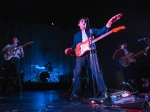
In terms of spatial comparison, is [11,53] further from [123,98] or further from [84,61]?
[123,98]

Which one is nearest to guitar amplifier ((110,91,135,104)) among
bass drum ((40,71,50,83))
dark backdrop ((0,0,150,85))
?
dark backdrop ((0,0,150,85))

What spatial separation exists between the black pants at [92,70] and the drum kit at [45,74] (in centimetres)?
593

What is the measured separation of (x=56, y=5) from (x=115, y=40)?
4.78 metres

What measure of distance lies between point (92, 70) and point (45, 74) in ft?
20.6

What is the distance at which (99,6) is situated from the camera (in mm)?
8367

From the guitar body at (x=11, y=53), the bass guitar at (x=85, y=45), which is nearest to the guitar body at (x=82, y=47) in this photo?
the bass guitar at (x=85, y=45)

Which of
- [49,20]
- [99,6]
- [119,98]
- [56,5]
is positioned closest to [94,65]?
[119,98]

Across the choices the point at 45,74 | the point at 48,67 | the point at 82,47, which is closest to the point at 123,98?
the point at 82,47

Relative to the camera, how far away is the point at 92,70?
390 cm

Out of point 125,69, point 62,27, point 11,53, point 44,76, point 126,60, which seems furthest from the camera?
point 62,27

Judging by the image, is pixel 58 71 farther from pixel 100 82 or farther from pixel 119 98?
pixel 119 98

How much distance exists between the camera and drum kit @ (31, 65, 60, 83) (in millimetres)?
9688

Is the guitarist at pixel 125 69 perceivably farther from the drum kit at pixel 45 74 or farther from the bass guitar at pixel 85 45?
the drum kit at pixel 45 74

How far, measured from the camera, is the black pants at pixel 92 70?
3752 mm
